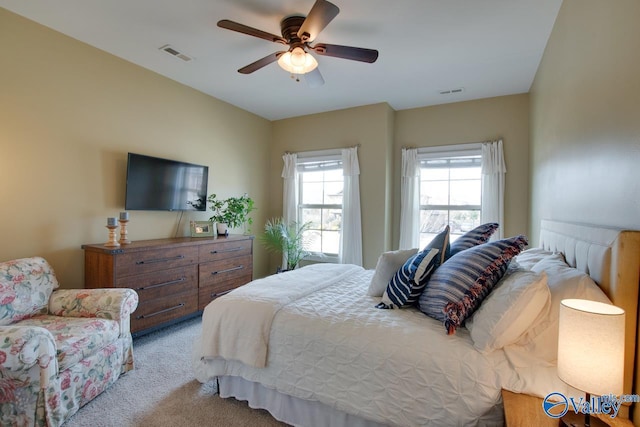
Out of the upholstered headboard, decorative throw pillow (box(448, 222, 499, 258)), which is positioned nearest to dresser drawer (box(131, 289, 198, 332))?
decorative throw pillow (box(448, 222, 499, 258))

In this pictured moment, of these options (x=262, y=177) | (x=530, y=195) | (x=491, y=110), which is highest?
(x=491, y=110)

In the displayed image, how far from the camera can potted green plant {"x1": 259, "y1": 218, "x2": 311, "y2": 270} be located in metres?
4.53

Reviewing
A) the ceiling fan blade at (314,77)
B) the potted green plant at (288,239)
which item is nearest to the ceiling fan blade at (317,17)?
the ceiling fan blade at (314,77)

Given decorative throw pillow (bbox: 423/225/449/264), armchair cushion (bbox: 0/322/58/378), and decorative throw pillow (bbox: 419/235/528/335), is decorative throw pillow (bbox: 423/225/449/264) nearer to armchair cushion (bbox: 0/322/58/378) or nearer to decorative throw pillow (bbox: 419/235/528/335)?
decorative throw pillow (bbox: 419/235/528/335)

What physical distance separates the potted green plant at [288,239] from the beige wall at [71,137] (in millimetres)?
1287

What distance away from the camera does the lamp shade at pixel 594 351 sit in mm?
860

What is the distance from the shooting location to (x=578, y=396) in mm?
1150

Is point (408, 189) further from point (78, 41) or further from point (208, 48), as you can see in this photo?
point (78, 41)

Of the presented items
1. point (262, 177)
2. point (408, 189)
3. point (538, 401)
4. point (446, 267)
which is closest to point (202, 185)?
point (262, 177)

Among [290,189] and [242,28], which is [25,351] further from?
[290,189]

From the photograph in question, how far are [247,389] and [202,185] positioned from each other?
262 centimetres

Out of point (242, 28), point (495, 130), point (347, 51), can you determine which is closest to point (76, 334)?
point (242, 28)

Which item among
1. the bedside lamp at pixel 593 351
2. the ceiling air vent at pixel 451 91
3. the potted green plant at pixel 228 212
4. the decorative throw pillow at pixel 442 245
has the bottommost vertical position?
the bedside lamp at pixel 593 351

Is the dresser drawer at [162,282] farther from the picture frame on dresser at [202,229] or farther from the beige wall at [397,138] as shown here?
the beige wall at [397,138]
